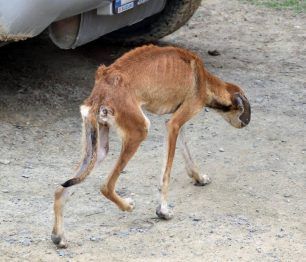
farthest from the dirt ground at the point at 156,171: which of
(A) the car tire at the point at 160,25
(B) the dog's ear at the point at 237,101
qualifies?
(B) the dog's ear at the point at 237,101

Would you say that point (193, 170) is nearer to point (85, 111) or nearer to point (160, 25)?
point (85, 111)

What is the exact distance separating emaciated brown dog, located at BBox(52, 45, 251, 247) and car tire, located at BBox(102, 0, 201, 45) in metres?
2.56

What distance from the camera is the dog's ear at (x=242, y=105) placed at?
5.62 meters

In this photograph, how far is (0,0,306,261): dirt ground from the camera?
4730 mm

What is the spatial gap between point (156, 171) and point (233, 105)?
71 centimetres

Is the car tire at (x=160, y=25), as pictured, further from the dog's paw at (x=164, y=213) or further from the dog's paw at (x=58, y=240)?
the dog's paw at (x=58, y=240)

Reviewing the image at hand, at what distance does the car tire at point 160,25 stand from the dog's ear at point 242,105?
8.48 ft

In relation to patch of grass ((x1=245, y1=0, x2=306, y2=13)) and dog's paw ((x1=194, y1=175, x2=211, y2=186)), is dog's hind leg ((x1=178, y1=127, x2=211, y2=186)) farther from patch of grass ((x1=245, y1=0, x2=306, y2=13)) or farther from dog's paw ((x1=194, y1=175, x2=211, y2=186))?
patch of grass ((x1=245, y1=0, x2=306, y2=13))

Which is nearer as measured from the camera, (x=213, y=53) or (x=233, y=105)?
(x=233, y=105)

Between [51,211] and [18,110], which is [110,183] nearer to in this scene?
[51,211]

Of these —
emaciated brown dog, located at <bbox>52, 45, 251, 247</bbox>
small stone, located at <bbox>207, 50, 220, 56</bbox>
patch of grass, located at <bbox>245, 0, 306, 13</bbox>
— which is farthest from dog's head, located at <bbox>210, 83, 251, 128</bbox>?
patch of grass, located at <bbox>245, 0, 306, 13</bbox>

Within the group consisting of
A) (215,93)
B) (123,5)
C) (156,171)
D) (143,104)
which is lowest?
→ (156,171)

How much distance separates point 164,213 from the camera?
506 cm

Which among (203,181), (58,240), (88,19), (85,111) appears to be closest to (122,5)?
(88,19)
